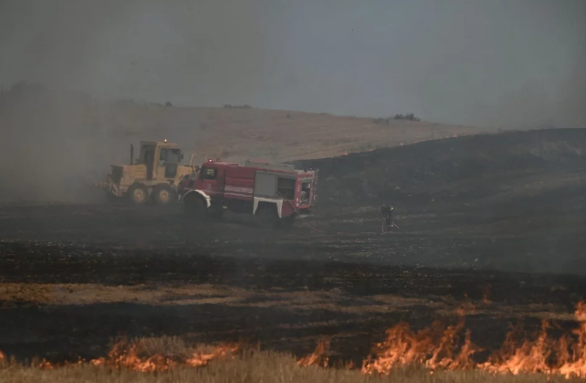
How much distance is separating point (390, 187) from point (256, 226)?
11.1 m

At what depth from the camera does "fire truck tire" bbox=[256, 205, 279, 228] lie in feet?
94.3

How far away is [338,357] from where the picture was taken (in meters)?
12.3

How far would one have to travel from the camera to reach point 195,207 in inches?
1180

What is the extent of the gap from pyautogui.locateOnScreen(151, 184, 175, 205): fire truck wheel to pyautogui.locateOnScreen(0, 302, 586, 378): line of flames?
795 inches

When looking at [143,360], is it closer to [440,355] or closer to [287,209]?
[440,355]

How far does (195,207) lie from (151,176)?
4538mm

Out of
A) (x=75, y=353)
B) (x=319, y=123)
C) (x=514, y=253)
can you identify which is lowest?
(x=75, y=353)

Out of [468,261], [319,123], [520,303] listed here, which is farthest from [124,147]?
[520,303]

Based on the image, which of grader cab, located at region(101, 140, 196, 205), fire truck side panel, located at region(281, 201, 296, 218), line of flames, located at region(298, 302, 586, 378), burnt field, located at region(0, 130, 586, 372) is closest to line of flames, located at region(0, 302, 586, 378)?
line of flames, located at region(298, 302, 586, 378)

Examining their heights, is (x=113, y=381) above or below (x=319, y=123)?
below

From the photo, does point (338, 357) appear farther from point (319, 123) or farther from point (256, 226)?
point (319, 123)

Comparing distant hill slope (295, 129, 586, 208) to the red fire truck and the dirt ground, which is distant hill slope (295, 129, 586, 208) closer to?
the red fire truck

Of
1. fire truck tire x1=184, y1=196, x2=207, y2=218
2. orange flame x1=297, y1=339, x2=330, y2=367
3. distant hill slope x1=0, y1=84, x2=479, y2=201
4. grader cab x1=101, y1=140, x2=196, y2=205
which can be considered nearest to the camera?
orange flame x1=297, y1=339, x2=330, y2=367

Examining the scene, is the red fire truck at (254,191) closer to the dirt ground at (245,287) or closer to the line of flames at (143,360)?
the dirt ground at (245,287)
